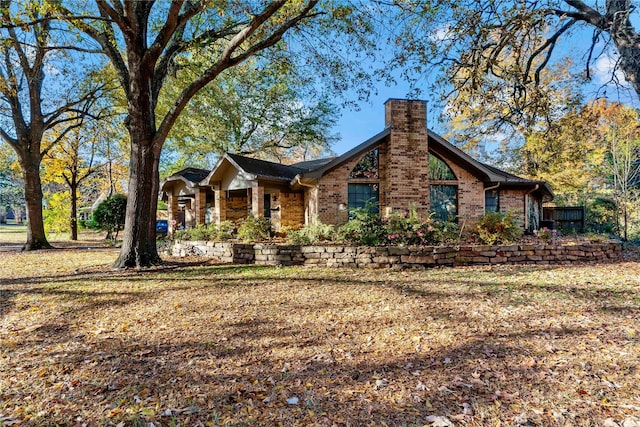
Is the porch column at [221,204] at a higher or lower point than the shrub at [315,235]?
higher

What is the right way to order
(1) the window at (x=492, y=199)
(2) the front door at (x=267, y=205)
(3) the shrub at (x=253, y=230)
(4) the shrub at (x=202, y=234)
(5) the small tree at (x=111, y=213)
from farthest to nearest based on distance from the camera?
(5) the small tree at (x=111, y=213) → (2) the front door at (x=267, y=205) → (1) the window at (x=492, y=199) → (4) the shrub at (x=202, y=234) → (3) the shrub at (x=253, y=230)

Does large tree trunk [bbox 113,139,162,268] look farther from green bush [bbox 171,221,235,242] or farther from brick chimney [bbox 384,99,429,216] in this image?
brick chimney [bbox 384,99,429,216]

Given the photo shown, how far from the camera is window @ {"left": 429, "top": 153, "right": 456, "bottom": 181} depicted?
12.7 m

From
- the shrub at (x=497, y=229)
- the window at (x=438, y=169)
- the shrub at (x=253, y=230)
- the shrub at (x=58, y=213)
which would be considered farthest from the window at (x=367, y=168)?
the shrub at (x=58, y=213)

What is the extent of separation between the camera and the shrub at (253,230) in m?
10.7

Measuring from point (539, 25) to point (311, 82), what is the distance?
6.72m

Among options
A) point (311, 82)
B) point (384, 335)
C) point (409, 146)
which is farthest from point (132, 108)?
point (409, 146)

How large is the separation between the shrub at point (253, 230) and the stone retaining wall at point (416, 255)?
1001 mm

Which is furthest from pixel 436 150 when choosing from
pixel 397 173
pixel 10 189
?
pixel 10 189

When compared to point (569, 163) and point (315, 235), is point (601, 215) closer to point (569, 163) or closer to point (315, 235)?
point (569, 163)

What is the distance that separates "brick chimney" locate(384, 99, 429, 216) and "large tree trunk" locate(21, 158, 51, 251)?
1412 centimetres

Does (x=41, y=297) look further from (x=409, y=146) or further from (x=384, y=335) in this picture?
(x=409, y=146)

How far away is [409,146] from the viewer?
1170 cm

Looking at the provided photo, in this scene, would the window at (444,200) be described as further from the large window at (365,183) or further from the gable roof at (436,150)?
the large window at (365,183)
